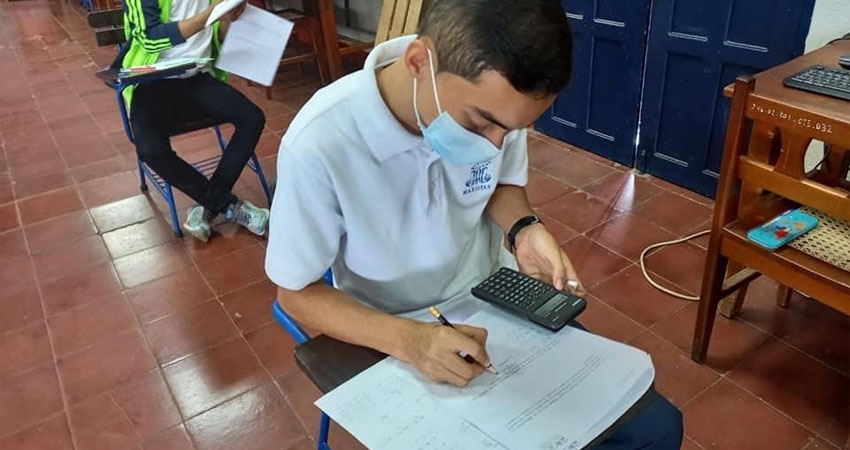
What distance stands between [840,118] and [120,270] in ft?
7.37

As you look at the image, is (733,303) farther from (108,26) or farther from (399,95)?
(108,26)

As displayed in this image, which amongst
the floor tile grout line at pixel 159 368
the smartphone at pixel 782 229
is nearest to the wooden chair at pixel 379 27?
the floor tile grout line at pixel 159 368

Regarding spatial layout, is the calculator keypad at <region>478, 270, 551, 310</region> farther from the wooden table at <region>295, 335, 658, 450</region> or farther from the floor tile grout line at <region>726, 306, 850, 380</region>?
the floor tile grout line at <region>726, 306, 850, 380</region>

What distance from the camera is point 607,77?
2822mm

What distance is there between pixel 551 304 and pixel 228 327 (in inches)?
54.3

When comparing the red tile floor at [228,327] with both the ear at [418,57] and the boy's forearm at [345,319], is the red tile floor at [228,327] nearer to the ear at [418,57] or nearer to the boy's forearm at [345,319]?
the boy's forearm at [345,319]

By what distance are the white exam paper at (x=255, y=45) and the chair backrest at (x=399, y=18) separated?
2.78ft

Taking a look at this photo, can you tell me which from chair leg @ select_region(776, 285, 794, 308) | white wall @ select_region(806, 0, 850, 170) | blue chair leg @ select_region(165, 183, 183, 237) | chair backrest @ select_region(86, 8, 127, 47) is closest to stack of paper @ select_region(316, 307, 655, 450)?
chair leg @ select_region(776, 285, 794, 308)

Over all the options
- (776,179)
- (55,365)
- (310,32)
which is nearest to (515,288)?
(776,179)

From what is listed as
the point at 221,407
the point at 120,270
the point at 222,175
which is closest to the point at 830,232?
the point at 221,407

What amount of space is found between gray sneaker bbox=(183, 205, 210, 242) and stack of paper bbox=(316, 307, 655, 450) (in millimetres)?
1831

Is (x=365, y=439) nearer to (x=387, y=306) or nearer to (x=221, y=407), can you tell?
(x=387, y=306)

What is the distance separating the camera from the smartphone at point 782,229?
4.85ft

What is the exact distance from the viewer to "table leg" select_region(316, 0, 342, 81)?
3.84 meters
